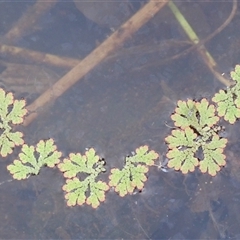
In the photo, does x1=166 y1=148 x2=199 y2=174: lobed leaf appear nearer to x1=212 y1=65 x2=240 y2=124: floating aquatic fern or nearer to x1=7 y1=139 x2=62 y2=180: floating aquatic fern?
x1=212 y1=65 x2=240 y2=124: floating aquatic fern

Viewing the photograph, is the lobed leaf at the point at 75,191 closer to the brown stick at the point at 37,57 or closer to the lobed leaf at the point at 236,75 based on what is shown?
the brown stick at the point at 37,57

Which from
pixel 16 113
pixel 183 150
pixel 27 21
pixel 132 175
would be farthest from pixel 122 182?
pixel 27 21

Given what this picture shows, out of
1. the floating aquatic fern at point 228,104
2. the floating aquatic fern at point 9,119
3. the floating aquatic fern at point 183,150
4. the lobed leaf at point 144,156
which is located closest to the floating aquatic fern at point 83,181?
the lobed leaf at point 144,156

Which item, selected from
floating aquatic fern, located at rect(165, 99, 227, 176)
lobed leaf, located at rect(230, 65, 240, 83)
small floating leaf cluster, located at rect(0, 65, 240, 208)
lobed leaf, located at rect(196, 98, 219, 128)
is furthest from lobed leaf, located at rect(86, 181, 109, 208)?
lobed leaf, located at rect(230, 65, 240, 83)

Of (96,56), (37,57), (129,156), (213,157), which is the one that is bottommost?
(213,157)

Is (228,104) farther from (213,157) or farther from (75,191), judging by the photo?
(75,191)

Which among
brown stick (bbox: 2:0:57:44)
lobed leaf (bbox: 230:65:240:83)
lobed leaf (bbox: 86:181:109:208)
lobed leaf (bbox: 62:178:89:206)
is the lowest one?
lobed leaf (bbox: 86:181:109:208)

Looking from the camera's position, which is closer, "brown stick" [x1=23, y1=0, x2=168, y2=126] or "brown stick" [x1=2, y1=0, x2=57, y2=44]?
"brown stick" [x1=23, y1=0, x2=168, y2=126]
